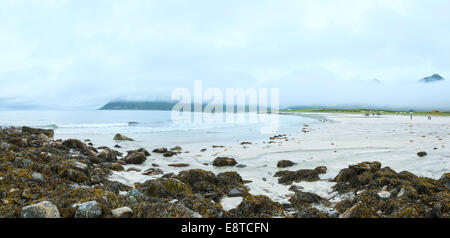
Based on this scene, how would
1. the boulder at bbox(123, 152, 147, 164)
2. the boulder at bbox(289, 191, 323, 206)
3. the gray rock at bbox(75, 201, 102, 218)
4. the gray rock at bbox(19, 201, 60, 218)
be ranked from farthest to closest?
the boulder at bbox(123, 152, 147, 164), the boulder at bbox(289, 191, 323, 206), the gray rock at bbox(75, 201, 102, 218), the gray rock at bbox(19, 201, 60, 218)

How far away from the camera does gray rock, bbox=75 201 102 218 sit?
3.62 meters

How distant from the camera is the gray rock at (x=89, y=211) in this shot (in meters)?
3.62

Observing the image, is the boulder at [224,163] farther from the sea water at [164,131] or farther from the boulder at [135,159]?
the sea water at [164,131]

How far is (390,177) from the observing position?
20.3ft

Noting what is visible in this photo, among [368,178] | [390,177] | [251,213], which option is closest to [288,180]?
[368,178]

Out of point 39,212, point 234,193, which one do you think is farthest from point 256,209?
point 39,212

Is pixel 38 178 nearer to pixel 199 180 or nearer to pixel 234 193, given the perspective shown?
pixel 199 180

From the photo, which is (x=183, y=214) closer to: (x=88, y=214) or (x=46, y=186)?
(x=88, y=214)

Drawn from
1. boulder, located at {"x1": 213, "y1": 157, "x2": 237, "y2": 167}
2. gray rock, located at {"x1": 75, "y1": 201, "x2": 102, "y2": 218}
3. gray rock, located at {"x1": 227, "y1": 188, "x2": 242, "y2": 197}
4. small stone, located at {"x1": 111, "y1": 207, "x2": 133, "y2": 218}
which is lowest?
boulder, located at {"x1": 213, "y1": 157, "x2": 237, "y2": 167}

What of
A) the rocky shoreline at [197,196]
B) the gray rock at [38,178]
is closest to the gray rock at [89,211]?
the rocky shoreline at [197,196]

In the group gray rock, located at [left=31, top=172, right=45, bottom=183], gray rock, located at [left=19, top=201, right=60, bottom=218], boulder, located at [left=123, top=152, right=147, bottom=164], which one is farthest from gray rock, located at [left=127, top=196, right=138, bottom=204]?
boulder, located at [left=123, top=152, right=147, bottom=164]

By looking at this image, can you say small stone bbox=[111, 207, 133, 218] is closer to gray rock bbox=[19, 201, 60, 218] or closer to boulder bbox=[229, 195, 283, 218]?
gray rock bbox=[19, 201, 60, 218]
